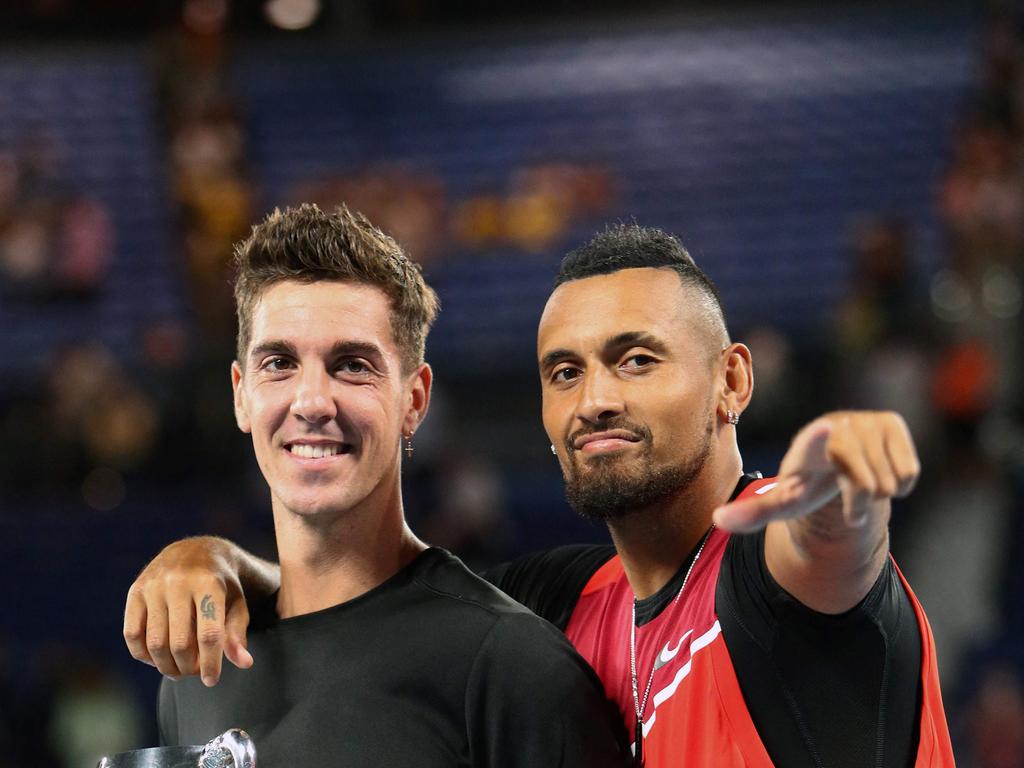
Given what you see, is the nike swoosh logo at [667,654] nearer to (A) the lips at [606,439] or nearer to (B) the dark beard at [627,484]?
(B) the dark beard at [627,484]

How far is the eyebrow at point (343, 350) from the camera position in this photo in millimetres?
2318

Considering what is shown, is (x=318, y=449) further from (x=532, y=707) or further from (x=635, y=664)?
(x=635, y=664)

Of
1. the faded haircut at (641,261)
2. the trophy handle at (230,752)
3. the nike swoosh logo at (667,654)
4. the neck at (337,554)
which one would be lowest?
the trophy handle at (230,752)

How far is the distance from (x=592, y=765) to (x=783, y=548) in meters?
0.49

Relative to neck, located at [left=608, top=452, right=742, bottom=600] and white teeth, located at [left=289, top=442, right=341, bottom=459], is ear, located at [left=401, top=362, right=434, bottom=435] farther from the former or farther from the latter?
neck, located at [left=608, top=452, right=742, bottom=600]

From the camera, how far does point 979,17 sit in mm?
10828

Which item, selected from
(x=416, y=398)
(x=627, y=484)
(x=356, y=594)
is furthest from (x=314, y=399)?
(x=627, y=484)

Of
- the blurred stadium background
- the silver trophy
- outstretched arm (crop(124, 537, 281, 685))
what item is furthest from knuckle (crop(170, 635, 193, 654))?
the blurred stadium background

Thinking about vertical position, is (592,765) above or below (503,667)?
below

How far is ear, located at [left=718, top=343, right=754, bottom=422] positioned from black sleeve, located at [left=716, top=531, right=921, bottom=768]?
1.94ft

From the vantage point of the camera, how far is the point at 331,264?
2.39 m

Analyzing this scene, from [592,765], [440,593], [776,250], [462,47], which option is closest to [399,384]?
[440,593]

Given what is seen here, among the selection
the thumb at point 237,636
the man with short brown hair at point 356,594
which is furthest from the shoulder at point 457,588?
the thumb at point 237,636

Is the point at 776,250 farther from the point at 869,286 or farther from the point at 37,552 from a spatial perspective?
the point at 37,552
